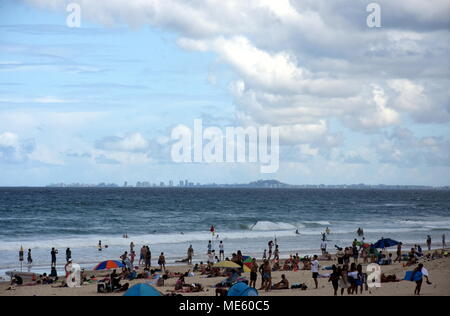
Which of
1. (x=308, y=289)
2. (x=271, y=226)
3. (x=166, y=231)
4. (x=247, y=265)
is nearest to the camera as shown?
(x=308, y=289)

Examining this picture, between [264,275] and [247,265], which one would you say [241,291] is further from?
[247,265]

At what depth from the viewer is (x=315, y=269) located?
78.0ft

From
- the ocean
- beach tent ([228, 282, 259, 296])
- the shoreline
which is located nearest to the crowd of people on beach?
the shoreline

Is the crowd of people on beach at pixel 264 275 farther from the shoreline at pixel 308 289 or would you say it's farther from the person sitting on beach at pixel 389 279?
the shoreline at pixel 308 289

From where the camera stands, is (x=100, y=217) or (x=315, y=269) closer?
(x=315, y=269)

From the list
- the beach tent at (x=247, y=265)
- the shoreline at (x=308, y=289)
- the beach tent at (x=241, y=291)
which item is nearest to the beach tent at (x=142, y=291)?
the beach tent at (x=241, y=291)

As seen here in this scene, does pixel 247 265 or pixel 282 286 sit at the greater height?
pixel 247 265

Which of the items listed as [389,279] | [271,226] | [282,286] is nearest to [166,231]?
→ [271,226]

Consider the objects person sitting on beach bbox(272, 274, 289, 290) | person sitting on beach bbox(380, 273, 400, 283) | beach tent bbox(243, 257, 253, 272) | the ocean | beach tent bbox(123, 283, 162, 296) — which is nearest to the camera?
beach tent bbox(123, 283, 162, 296)

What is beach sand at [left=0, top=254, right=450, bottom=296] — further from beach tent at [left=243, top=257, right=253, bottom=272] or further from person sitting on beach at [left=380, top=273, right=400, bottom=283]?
beach tent at [left=243, top=257, right=253, bottom=272]

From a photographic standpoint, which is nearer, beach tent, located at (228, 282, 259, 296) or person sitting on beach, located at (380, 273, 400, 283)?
beach tent, located at (228, 282, 259, 296)
